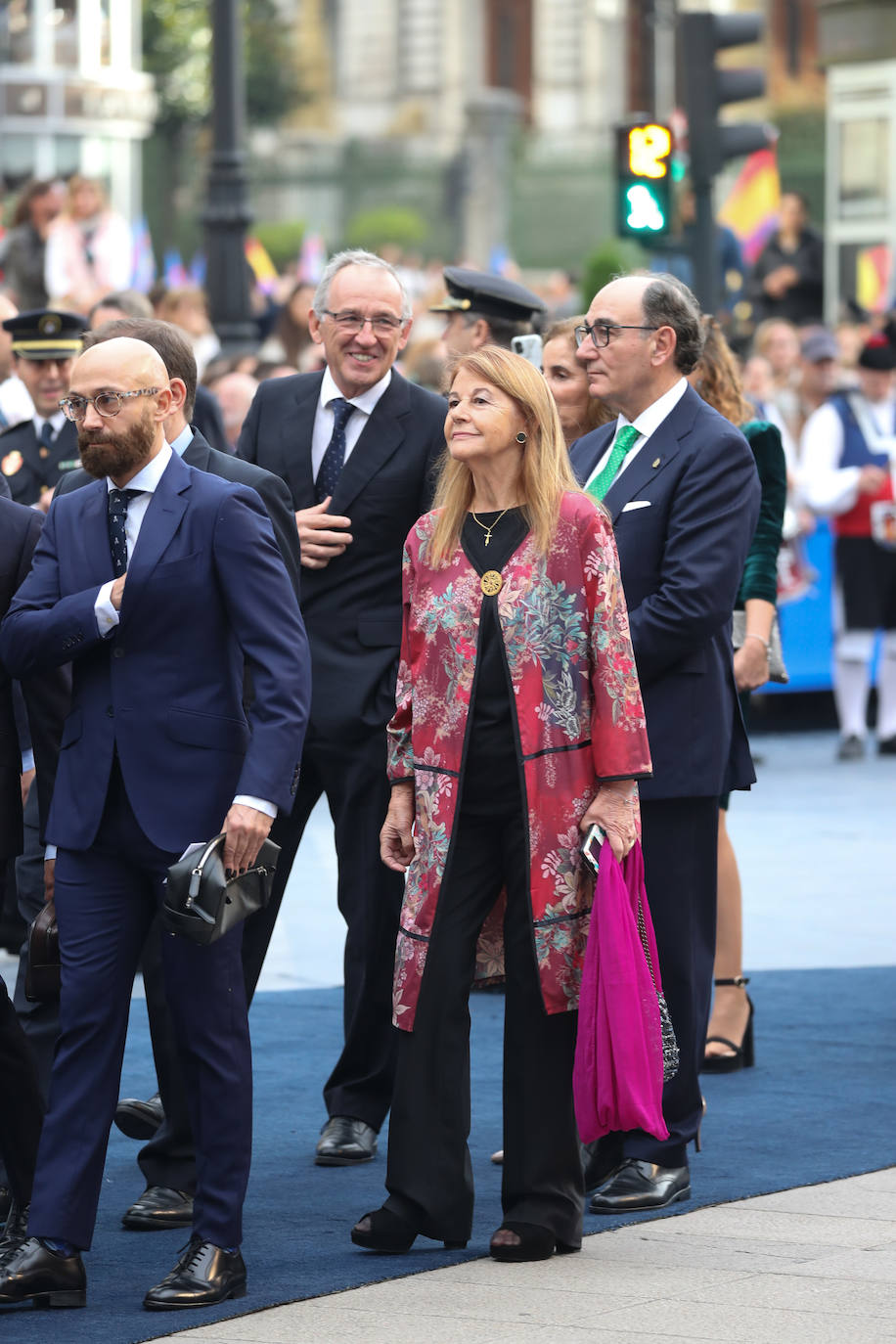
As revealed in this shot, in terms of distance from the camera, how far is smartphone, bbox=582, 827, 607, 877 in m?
5.34

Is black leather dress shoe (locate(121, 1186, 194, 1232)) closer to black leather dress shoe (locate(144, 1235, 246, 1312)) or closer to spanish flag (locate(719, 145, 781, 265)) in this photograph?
black leather dress shoe (locate(144, 1235, 246, 1312))

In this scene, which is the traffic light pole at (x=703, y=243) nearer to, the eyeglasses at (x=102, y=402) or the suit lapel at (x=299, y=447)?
the suit lapel at (x=299, y=447)

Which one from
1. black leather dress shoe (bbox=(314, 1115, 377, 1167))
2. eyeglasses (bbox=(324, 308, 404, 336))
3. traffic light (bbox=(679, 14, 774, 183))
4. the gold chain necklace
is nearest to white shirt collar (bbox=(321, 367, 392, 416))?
eyeglasses (bbox=(324, 308, 404, 336))

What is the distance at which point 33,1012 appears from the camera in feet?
20.2

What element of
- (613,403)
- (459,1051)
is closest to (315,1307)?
(459,1051)

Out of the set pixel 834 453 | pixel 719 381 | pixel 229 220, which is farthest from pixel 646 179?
pixel 719 381

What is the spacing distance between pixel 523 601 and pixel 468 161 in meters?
61.0

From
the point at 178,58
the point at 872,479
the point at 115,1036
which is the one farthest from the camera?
the point at 178,58

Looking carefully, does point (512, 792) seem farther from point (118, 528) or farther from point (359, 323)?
point (359, 323)

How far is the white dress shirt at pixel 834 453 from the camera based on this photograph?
1409 cm

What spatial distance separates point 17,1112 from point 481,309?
3259 mm

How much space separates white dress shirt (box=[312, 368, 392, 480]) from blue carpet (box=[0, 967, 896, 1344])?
1.80 meters

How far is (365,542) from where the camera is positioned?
21.5 ft

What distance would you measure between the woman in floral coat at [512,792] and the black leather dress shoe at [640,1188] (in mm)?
389
